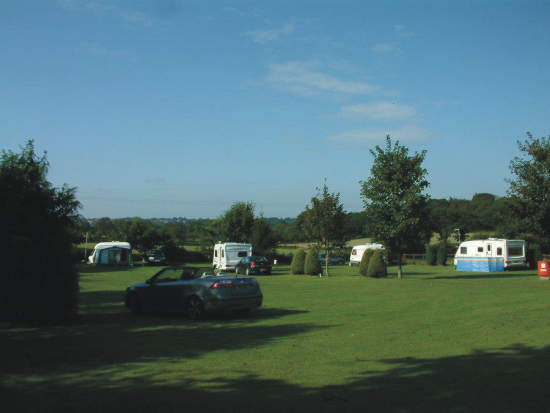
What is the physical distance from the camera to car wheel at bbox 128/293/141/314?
14.4 m

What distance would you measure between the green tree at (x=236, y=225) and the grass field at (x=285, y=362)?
160 feet

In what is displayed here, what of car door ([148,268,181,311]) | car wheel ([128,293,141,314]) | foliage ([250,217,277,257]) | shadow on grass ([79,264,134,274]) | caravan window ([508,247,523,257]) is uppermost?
foliage ([250,217,277,257])

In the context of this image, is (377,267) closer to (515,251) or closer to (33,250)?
(515,251)

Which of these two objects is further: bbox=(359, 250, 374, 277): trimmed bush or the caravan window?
the caravan window

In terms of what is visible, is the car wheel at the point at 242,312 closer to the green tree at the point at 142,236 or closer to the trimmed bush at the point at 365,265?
the trimmed bush at the point at 365,265

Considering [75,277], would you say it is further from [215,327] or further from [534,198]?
[534,198]

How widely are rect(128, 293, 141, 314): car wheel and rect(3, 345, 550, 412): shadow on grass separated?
7.35m

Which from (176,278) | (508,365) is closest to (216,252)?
(176,278)

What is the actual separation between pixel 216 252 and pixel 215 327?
33.5 metres

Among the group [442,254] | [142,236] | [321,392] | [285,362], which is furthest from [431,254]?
[321,392]

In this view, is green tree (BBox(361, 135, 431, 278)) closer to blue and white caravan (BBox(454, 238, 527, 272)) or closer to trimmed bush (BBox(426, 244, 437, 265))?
blue and white caravan (BBox(454, 238, 527, 272))

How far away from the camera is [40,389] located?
251 inches

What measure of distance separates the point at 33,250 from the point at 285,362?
23.9 ft

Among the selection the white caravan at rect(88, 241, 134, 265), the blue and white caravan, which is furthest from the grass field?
the white caravan at rect(88, 241, 134, 265)
